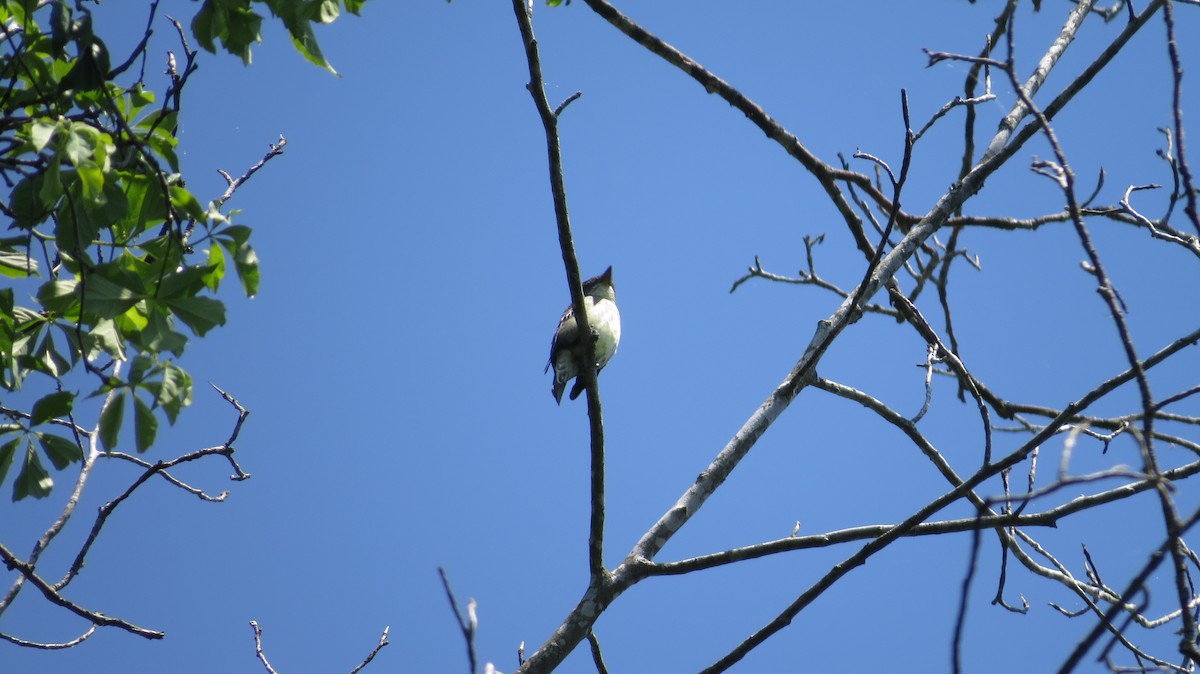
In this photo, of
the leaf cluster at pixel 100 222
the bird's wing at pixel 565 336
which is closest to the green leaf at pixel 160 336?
the leaf cluster at pixel 100 222

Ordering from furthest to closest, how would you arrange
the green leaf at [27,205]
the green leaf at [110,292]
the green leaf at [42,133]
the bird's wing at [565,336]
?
the bird's wing at [565,336] < the green leaf at [27,205] < the green leaf at [110,292] < the green leaf at [42,133]

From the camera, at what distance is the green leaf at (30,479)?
2.93 metres

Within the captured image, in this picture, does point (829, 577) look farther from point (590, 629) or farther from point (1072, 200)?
point (1072, 200)

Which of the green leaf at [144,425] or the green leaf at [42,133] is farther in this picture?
the green leaf at [144,425]

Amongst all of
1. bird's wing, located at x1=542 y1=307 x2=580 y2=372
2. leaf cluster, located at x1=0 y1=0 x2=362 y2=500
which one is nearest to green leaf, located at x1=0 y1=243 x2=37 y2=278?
leaf cluster, located at x1=0 y1=0 x2=362 y2=500

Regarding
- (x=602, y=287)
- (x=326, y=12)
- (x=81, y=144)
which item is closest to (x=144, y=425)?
(x=81, y=144)

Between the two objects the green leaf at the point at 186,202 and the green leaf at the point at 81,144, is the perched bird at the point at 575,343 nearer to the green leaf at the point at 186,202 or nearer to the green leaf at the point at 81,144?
the green leaf at the point at 186,202

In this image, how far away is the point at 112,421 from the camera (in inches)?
111

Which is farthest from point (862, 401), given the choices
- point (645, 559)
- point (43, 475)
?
point (43, 475)

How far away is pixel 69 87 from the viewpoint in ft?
8.95

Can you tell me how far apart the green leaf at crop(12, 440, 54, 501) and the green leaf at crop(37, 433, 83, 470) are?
0.06 m

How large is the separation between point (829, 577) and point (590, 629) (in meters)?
1.00

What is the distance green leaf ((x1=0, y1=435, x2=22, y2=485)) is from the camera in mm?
2910

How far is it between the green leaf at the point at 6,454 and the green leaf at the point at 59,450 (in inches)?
3.5
